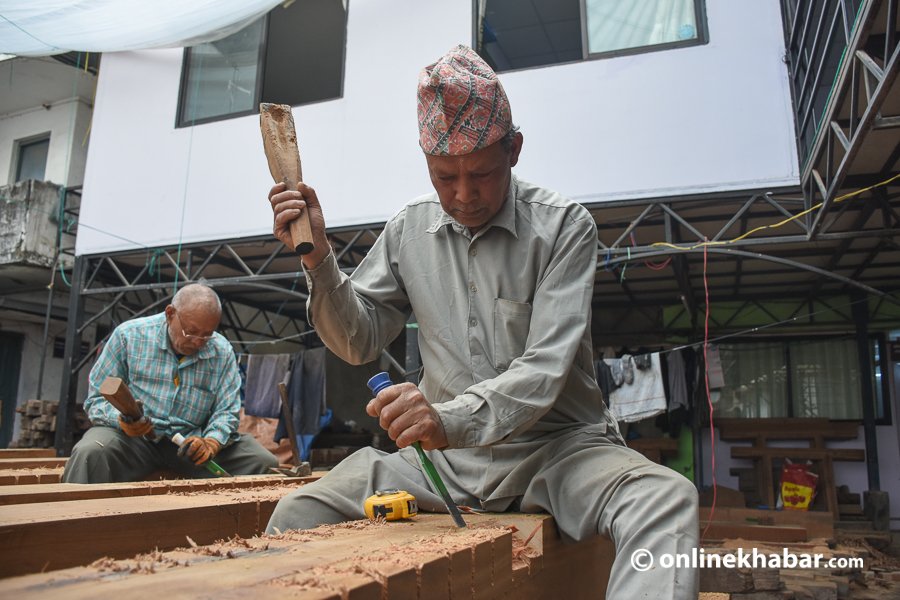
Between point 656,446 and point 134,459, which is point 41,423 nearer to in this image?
point 134,459

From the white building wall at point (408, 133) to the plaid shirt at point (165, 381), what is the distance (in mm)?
3954

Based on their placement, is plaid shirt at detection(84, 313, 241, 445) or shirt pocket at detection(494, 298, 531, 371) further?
plaid shirt at detection(84, 313, 241, 445)

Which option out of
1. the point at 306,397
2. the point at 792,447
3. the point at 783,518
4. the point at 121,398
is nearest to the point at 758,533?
the point at 783,518

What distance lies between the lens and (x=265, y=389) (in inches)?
369

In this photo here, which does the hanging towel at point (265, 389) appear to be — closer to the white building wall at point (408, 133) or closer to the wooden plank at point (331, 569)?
the white building wall at point (408, 133)

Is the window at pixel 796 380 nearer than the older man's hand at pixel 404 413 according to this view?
No

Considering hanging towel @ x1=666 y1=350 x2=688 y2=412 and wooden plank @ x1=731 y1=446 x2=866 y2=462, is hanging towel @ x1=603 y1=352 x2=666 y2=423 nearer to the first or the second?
hanging towel @ x1=666 y1=350 x2=688 y2=412

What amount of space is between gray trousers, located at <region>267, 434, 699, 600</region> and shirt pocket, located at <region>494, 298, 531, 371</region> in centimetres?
29

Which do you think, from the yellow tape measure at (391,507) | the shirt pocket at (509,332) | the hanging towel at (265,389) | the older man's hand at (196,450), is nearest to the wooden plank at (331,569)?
the yellow tape measure at (391,507)

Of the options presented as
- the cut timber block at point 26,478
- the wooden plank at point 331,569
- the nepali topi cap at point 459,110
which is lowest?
the cut timber block at point 26,478

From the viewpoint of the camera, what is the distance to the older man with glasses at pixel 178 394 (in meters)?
3.81

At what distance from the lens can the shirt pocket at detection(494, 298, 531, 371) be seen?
194 cm

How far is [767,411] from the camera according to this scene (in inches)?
410

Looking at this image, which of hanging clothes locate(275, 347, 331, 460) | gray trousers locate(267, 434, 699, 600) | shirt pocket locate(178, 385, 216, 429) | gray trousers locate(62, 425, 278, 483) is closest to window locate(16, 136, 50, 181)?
hanging clothes locate(275, 347, 331, 460)
